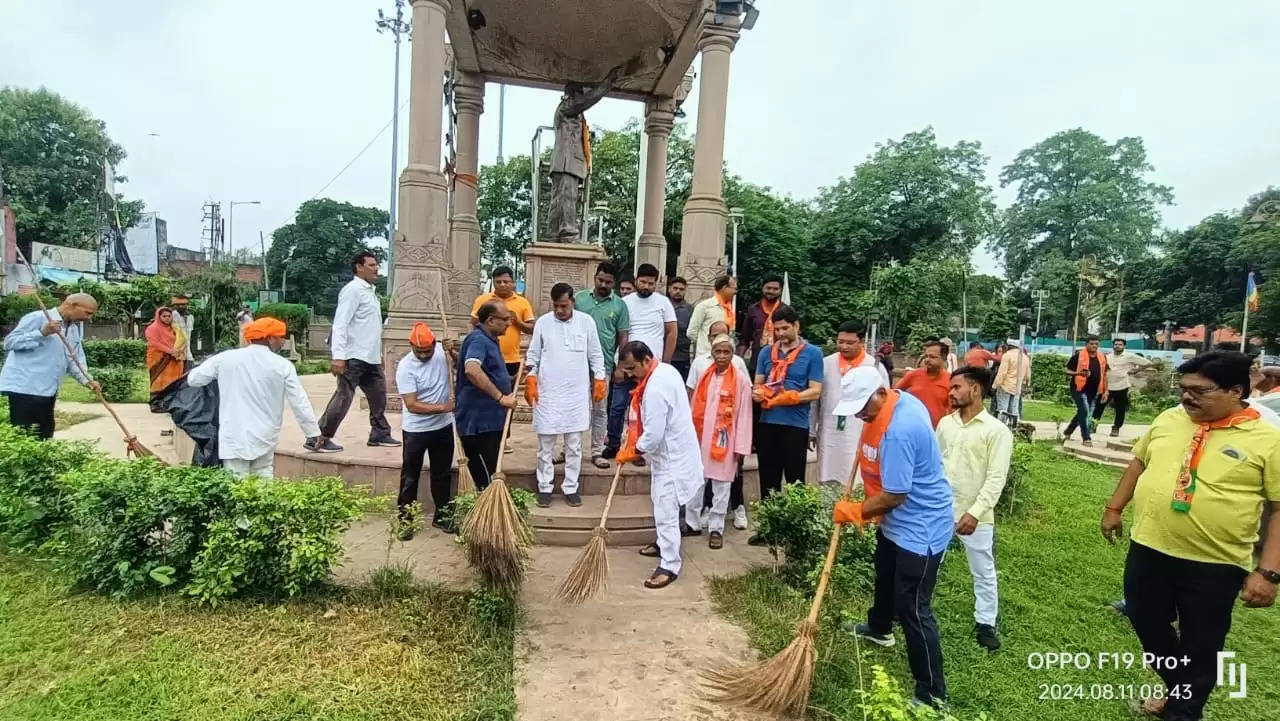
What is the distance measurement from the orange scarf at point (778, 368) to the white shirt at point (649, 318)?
46.3 inches

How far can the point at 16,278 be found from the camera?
27969 mm

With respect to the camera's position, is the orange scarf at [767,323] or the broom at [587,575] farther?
the orange scarf at [767,323]

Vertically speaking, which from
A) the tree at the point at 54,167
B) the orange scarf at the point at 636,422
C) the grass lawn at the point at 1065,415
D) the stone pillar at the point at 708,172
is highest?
the tree at the point at 54,167

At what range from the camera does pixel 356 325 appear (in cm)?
566

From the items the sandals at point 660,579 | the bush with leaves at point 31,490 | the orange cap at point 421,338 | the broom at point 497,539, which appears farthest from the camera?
the orange cap at point 421,338

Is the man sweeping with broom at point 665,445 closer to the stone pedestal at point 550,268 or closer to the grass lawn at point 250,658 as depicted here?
the grass lawn at point 250,658

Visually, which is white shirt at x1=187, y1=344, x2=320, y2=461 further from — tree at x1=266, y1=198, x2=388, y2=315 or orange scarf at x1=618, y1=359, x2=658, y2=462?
tree at x1=266, y1=198, x2=388, y2=315

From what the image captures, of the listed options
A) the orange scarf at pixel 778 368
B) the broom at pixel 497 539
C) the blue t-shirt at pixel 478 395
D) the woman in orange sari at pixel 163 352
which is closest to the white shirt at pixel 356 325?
the blue t-shirt at pixel 478 395

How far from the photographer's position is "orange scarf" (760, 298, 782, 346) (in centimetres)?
576

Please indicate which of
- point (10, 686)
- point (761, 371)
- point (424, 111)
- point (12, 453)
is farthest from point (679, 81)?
point (10, 686)

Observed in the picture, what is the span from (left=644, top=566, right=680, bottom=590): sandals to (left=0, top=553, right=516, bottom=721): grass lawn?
3.33ft

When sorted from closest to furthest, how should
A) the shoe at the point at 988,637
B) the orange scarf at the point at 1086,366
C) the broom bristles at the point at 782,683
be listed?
the broom bristles at the point at 782,683, the shoe at the point at 988,637, the orange scarf at the point at 1086,366

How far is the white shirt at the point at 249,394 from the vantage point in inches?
165

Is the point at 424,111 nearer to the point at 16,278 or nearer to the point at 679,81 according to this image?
the point at 679,81
